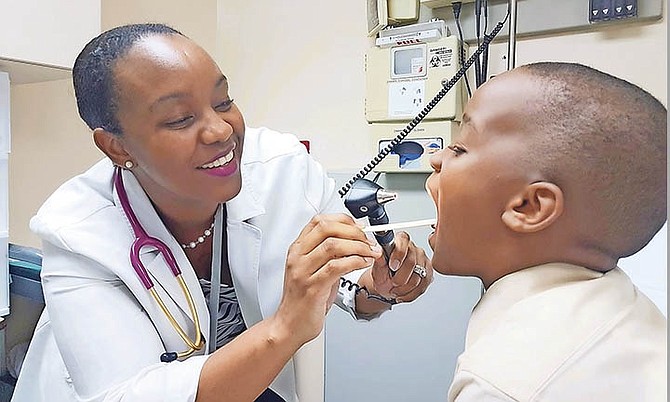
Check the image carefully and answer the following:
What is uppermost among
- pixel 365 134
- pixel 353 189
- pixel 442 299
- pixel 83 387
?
pixel 353 189

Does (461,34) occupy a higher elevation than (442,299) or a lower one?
higher

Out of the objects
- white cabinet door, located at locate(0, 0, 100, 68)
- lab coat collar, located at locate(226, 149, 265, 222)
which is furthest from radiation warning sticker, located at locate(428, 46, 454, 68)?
white cabinet door, located at locate(0, 0, 100, 68)

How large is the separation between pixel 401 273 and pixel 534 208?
1.05 feet

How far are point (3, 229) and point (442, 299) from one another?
1.12 m

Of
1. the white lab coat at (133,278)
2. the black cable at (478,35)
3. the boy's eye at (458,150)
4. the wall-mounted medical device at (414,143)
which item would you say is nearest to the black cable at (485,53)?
the black cable at (478,35)

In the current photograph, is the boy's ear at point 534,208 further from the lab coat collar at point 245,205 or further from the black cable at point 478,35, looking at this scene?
the black cable at point 478,35

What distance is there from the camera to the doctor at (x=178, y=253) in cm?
83

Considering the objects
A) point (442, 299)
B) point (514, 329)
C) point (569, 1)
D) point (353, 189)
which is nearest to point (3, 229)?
point (353, 189)

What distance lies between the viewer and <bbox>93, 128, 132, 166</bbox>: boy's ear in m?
0.99

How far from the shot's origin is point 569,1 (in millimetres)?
1578

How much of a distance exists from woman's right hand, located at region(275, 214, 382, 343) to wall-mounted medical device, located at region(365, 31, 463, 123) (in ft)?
3.10

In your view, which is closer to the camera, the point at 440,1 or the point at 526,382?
the point at 526,382

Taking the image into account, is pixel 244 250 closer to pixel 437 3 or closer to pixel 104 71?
pixel 104 71

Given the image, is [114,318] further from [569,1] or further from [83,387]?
[569,1]
